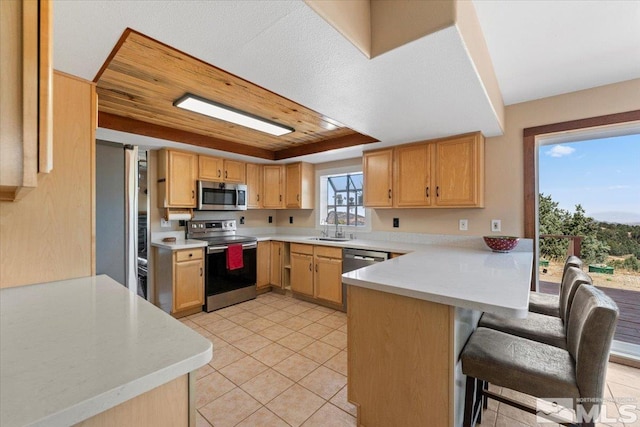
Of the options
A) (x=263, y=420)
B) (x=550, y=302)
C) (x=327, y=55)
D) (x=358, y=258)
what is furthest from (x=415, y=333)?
(x=358, y=258)

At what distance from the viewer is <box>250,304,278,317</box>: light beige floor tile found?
3.38 metres

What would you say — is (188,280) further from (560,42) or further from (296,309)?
(560,42)

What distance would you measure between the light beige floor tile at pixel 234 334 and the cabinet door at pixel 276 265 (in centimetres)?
A: 121

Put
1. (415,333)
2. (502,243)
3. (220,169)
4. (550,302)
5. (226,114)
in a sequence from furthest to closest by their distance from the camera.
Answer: (220,169), (502,243), (226,114), (550,302), (415,333)

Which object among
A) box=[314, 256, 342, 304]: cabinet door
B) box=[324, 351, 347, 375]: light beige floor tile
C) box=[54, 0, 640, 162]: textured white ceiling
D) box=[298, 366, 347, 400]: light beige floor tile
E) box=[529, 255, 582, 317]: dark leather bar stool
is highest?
box=[54, 0, 640, 162]: textured white ceiling

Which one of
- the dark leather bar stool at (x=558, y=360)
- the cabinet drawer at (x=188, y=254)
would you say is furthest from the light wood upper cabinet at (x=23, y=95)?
the cabinet drawer at (x=188, y=254)

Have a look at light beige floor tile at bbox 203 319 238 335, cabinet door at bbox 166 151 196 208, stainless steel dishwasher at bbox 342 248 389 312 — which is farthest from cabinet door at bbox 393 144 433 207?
cabinet door at bbox 166 151 196 208

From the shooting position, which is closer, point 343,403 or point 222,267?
point 343,403

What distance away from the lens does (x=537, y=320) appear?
171 centimetres

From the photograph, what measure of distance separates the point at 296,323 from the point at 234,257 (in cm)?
119

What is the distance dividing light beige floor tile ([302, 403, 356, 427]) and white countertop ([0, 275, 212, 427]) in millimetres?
1256

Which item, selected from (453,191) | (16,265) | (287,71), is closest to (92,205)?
(16,265)

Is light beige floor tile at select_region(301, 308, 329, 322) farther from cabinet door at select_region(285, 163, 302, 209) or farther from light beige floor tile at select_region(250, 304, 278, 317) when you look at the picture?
cabinet door at select_region(285, 163, 302, 209)

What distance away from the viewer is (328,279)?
3514 mm
